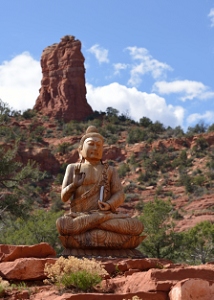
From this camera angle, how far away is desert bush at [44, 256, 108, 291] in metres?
8.22

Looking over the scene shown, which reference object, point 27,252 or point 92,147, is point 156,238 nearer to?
point 92,147

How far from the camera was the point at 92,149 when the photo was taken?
1319 cm

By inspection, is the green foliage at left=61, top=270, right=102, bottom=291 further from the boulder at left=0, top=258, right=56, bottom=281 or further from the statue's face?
the statue's face

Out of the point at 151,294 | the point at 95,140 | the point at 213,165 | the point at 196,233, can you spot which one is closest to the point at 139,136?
the point at 213,165

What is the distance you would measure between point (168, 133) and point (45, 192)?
19021 millimetres

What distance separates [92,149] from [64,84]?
2763 inches

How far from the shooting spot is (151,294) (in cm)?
775

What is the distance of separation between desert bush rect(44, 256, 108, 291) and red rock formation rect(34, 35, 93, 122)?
71.6 meters

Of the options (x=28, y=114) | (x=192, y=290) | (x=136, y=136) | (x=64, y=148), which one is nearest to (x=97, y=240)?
(x=192, y=290)

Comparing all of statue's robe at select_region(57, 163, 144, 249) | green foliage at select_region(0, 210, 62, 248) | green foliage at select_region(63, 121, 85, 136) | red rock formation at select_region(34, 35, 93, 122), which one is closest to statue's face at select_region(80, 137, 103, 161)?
statue's robe at select_region(57, 163, 144, 249)

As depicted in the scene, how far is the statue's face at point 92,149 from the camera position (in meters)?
13.2

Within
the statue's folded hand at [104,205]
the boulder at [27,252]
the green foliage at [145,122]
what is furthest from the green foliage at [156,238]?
the green foliage at [145,122]

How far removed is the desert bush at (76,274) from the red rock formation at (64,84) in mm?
71551

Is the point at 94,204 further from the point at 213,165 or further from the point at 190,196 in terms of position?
the point at 213,165
